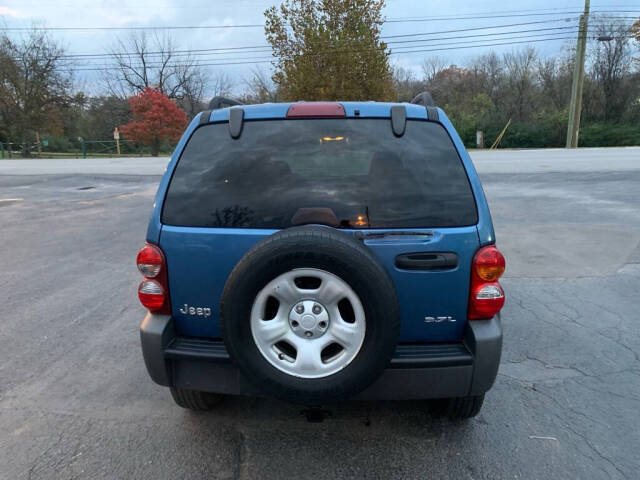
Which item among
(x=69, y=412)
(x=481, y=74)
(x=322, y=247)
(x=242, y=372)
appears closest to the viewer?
(x=322, y=247)

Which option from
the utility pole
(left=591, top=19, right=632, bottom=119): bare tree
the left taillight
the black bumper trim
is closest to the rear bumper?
Result: the black bumper trim

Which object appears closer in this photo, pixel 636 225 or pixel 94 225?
pixel 636 225

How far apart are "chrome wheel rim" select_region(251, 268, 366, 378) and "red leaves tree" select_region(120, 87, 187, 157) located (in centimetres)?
4141

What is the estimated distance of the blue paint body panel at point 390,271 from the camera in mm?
2211

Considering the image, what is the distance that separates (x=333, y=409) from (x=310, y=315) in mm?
1100

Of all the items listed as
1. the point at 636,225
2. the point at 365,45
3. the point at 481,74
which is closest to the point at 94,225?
the point at 636,225

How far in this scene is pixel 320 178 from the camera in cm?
237

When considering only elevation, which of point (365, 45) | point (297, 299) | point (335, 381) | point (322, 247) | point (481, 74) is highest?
point (481, 74)

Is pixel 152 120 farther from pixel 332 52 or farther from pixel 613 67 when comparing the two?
pixel 613 67

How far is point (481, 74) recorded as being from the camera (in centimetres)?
5122

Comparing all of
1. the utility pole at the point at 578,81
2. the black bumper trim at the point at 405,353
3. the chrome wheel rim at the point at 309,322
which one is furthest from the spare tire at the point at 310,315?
the utility pole at the point at 578,81

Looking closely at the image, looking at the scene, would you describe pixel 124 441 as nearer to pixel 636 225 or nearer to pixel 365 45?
pixel 636 225

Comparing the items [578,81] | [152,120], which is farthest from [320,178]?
[152,120]

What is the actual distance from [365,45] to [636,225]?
1683cm
